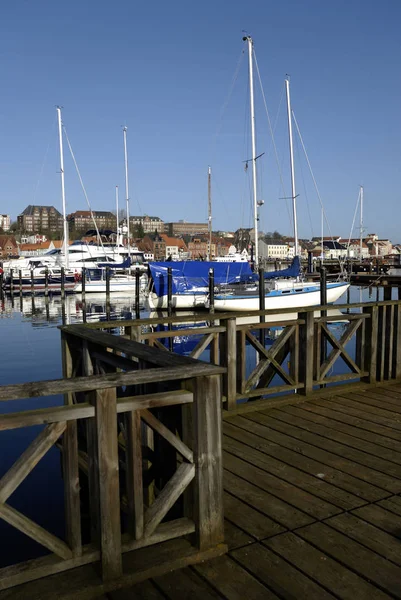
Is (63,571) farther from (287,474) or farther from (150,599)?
(287,474)

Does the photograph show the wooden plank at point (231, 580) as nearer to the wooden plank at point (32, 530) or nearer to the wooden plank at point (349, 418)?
the wooden plank at point (32, 530)

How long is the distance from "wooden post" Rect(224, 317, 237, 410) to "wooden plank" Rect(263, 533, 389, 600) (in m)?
2.78

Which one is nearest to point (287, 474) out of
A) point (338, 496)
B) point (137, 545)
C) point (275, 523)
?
point (338, 496)

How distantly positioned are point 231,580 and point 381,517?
1328mm

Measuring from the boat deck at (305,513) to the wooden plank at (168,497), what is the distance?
0.31m

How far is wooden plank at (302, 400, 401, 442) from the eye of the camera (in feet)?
17.8

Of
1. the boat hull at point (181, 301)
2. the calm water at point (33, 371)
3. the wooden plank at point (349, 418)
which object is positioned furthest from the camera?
the boat hull at point (181, 301)

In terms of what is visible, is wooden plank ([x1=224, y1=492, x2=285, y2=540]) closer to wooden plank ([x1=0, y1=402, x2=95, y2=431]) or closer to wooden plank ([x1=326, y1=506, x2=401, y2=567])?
wooden plank ([x1=326, y1=506, x2=401, y2=567])

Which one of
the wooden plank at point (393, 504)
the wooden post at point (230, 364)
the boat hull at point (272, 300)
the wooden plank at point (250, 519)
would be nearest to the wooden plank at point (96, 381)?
the wooden plank at point (250, 519)

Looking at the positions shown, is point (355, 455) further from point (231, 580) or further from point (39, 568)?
point (39, 568)

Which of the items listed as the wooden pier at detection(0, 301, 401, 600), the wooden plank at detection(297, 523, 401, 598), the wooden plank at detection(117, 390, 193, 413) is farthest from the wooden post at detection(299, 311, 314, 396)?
the wooden plank at detection(117, 390, 193, 413)

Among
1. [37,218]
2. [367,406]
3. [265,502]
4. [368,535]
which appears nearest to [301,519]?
[265,502]

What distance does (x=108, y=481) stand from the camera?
285 centimetres

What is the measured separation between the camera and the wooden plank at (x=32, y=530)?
260cm
